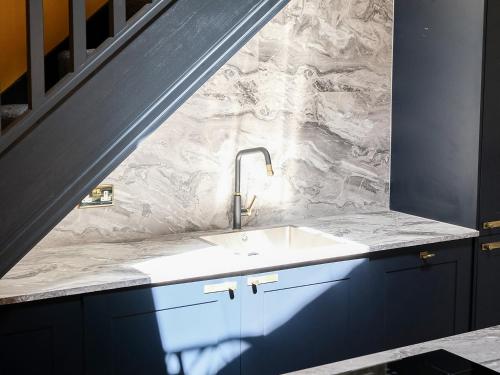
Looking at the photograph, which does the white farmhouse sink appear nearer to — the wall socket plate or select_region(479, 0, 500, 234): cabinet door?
the wall socket plate

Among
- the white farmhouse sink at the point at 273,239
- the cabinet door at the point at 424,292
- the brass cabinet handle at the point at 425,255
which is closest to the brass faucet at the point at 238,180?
the white farmhouse sink at the point at 273,239

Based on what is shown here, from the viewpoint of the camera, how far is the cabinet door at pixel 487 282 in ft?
12.8

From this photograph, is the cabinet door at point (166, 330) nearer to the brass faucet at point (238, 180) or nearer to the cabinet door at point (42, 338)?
the cabinet door at point (42, 338)

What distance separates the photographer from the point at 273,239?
154 inches

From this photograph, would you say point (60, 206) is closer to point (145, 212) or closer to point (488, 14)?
point (145, 212)

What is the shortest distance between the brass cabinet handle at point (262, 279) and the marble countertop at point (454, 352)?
1.21 meters

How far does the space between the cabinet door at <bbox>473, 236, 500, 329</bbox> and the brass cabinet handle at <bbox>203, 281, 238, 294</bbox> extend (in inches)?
54.2

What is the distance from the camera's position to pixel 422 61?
13.4 ft

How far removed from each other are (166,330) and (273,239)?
101 cm

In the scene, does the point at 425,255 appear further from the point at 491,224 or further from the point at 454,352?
the point at 454,352

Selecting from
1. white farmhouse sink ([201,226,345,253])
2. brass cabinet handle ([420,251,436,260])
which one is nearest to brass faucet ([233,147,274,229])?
white farmhouse sink ([201,226,345,253])

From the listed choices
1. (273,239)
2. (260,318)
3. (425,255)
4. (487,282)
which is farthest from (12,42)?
(487,282)

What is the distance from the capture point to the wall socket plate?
138 inches

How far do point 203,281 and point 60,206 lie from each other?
3.60ft
